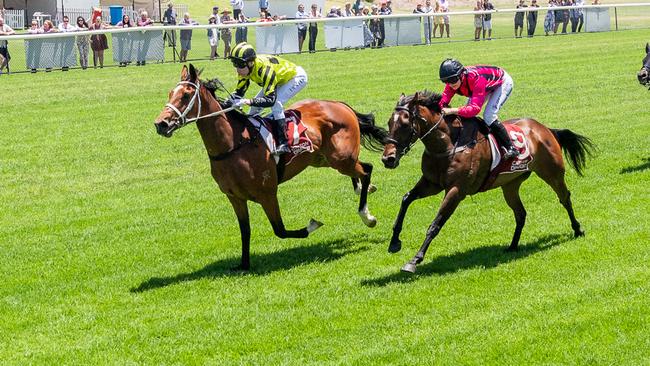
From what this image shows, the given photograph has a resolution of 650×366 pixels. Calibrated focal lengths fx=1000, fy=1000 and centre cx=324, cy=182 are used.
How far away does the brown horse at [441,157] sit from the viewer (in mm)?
10055

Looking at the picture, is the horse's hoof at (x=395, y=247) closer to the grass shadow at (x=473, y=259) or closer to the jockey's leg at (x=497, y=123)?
the grass shadow at (x=473, y=259)

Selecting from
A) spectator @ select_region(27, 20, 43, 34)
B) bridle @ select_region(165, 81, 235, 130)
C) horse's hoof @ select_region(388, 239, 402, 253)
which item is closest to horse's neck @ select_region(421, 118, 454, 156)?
horse's hoof @ select_region(388, 239, 402, 253)

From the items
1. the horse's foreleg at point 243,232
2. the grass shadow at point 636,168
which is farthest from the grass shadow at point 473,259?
the grass shadow at point 636,168

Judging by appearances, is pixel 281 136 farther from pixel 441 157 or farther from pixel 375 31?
pixel 375 31

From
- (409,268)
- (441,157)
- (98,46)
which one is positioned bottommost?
(409,268)

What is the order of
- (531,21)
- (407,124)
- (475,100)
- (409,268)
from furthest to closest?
(531,21)
(475,100)
(409,268)
(407,124)

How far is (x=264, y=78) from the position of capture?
11.2 m

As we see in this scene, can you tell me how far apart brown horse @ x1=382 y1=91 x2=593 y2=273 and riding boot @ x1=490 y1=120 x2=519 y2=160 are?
0.58ft

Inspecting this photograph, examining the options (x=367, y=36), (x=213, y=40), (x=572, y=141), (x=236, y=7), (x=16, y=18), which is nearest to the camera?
(x=572, y=141)

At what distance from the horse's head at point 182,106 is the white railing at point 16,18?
121 ft

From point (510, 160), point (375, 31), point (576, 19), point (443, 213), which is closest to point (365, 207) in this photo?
point (443, 213)

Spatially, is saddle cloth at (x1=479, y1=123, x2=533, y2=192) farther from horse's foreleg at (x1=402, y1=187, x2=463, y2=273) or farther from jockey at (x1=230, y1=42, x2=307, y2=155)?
jockey at (x1=230, y1=42, x2=307, y2=155)

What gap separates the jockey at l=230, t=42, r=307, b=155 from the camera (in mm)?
10922

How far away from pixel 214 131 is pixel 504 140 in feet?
10.3
